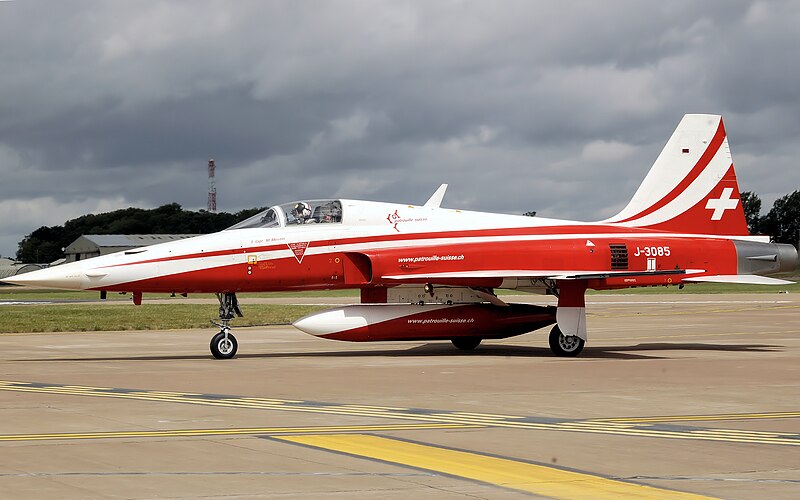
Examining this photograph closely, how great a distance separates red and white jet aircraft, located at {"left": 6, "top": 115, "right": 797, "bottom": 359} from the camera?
21.8 m

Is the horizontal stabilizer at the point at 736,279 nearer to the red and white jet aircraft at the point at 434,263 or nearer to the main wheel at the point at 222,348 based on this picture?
the red and white jet aircraft at the point at 434,263

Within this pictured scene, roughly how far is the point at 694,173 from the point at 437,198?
6.26 metres

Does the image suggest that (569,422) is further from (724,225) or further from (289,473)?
(724,225)

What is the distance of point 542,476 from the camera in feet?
28.7

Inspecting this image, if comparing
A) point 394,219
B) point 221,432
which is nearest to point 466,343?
point 394,219

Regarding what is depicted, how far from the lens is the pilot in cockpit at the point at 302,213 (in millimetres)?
22578

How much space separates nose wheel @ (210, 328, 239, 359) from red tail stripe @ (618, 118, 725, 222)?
9.83m

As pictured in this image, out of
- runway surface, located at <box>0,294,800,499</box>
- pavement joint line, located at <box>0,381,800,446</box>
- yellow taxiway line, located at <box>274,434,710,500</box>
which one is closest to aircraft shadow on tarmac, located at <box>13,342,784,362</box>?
runway surface, located at <box>0,294,800,499</box>

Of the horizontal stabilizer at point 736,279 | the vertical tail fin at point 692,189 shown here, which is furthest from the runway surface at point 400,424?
the vertical tail fin at point 692,189

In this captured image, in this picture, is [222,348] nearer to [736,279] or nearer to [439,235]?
[439,235]

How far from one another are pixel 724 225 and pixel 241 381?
44.3 ft

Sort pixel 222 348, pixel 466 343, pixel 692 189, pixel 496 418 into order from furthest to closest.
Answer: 1. pixel 692 189
2. pixel 466 343
3. pixel 222 348
4. pixel 496 418

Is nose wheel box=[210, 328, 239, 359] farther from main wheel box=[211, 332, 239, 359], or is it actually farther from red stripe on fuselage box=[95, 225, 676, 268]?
red stripe on fuselage box=[95, 225, 676, 268]

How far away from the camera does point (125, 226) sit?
501ft
